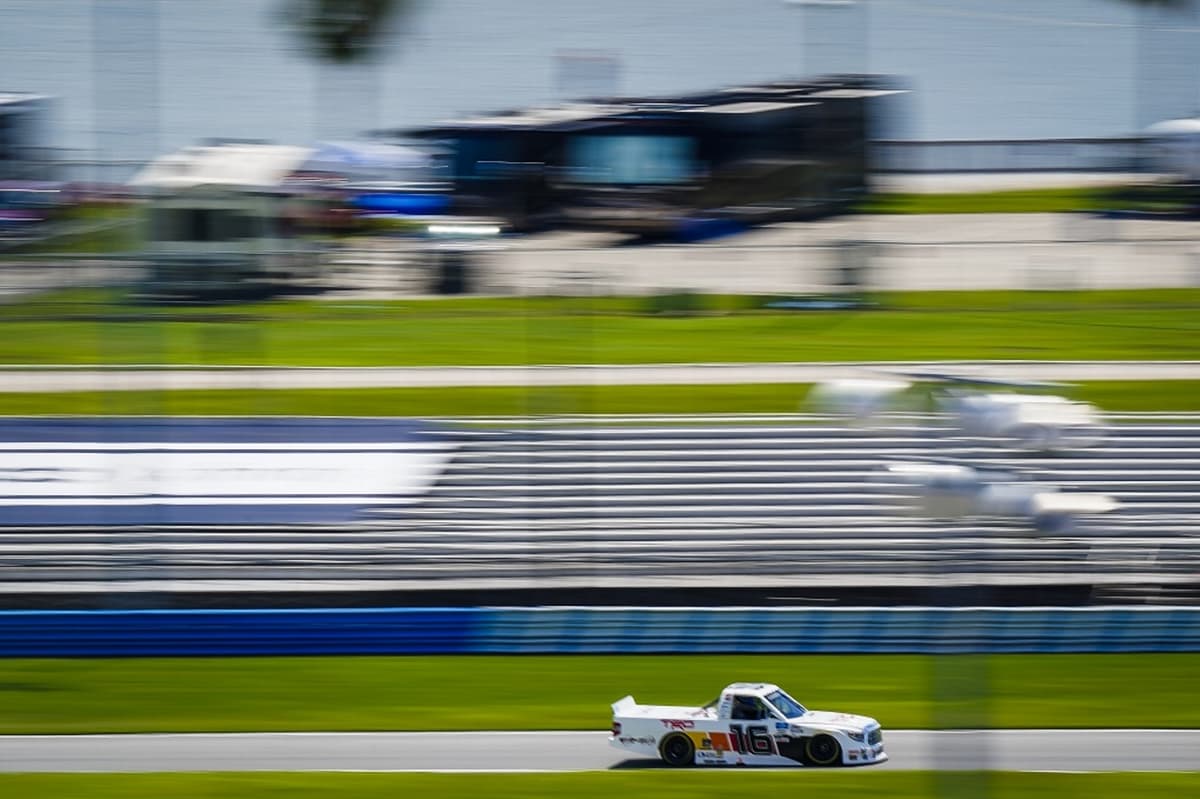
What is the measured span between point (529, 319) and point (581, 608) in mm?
3687

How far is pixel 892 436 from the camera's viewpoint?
28.5 feet

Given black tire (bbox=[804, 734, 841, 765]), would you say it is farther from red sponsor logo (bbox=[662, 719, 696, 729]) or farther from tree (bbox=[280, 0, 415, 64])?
tree (bbox=[280, 0, 415, 64])

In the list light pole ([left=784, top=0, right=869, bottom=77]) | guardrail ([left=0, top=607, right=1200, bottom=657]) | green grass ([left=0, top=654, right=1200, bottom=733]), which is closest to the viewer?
green grass ([left=0, top=654, right=1200, bottom=733])

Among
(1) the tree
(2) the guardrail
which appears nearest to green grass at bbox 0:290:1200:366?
(1) the tree

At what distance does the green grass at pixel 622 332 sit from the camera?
9.83 m

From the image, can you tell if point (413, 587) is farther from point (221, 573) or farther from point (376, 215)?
point (376, 215)

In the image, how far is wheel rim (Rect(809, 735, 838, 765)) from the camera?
5.22 meters

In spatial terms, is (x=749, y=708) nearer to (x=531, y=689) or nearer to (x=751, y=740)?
(x=751, y=740)

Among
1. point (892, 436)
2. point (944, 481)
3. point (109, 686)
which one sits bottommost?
point (109, 686)

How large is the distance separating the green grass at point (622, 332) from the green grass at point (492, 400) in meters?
0.38

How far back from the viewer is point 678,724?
524 centimetres

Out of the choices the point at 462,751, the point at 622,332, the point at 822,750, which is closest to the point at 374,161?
the point at 622,332

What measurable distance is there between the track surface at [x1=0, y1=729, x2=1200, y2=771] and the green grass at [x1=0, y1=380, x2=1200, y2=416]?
3.52 metres

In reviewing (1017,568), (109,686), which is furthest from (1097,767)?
(109,686)
